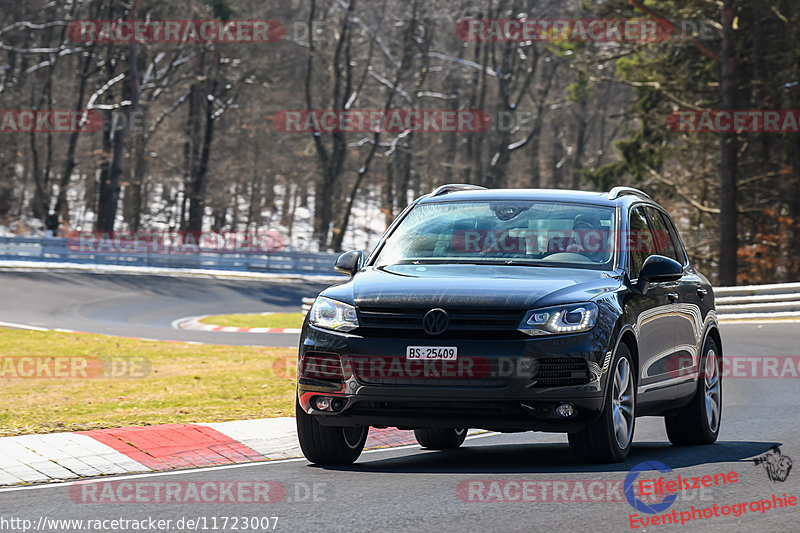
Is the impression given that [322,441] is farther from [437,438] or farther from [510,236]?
[510,236]

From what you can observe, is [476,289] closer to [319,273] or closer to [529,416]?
[529,416]

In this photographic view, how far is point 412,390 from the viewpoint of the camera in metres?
7.57

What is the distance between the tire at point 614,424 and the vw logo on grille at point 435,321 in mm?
1107

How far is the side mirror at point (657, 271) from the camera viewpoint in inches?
339

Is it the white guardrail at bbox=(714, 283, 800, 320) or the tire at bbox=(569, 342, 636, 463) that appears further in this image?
the white guardrail at bbox=(714, 283, 800, 320)

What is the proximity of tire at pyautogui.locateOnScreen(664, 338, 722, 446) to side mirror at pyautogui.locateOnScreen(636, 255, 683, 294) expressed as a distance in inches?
60.9

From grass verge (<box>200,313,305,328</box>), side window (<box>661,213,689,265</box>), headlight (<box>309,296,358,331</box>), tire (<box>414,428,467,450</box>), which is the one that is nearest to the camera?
headlight (<box>309,296,358,331</box>)

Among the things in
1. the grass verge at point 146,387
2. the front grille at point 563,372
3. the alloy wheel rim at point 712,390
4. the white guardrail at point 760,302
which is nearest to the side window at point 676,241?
the alloy wheel rim at point 712,390

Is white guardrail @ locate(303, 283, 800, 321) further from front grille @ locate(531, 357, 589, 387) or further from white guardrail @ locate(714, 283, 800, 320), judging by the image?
front grille @ locate(531, 357, 589, 387)

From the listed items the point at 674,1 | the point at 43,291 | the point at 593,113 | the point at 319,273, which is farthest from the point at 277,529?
the point at 593,113

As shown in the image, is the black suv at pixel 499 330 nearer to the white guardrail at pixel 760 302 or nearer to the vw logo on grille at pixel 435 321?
the vw logo on grille at pixel 435 321

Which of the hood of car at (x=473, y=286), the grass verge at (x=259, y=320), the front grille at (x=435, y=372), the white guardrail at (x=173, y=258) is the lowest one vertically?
the grass verge at (x=259, y=320)

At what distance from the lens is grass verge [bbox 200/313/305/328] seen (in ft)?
97.7

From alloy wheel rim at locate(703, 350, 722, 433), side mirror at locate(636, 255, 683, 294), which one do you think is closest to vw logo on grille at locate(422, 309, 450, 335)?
side mirror at locate(636, 255, 683, 294)
